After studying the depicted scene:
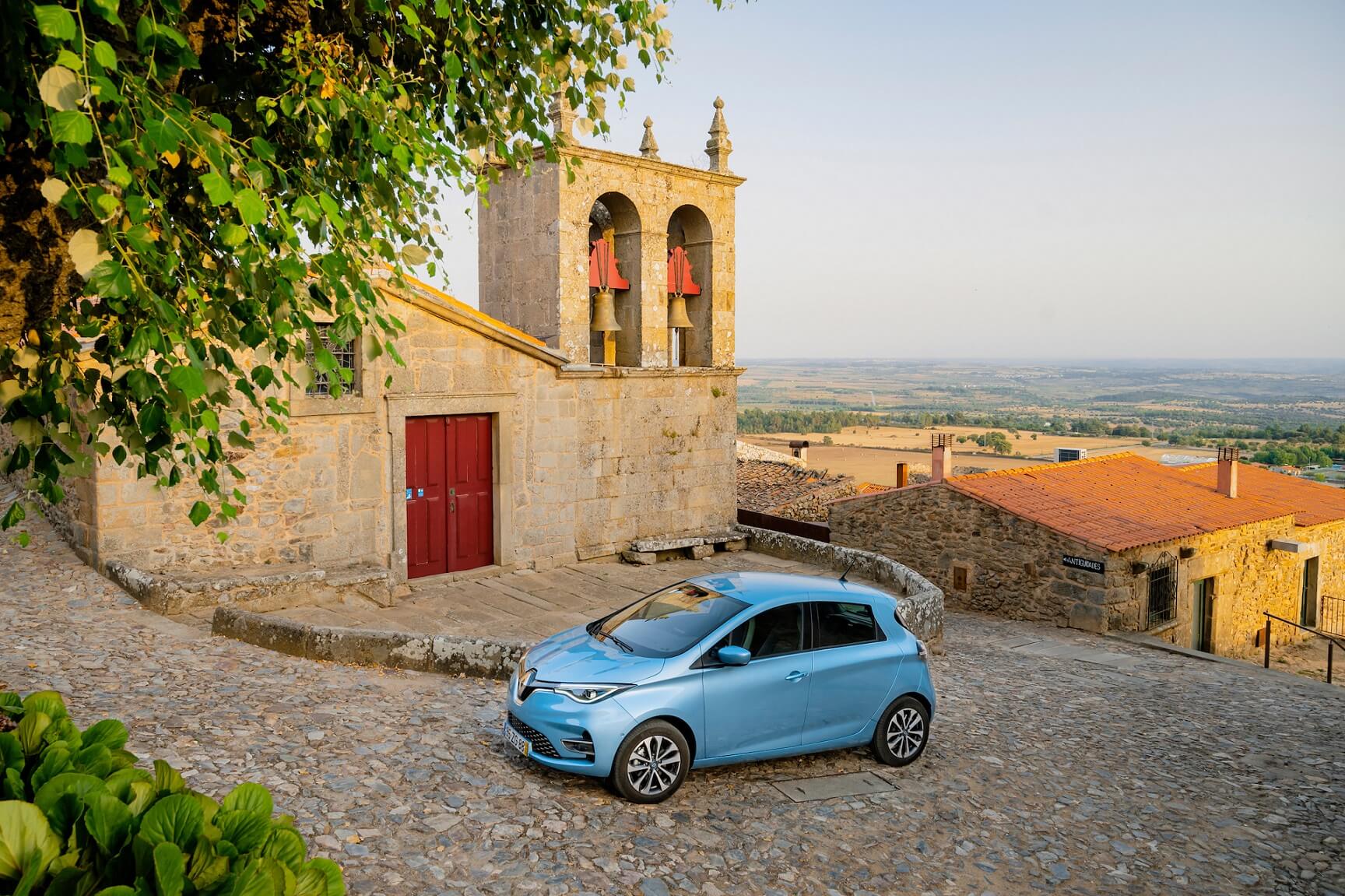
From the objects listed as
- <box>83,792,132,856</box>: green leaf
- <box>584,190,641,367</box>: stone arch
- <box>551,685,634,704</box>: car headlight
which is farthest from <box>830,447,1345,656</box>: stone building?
<box>83,792,132,856</box>: green leaf

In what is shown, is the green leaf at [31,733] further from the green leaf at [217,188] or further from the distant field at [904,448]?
the distant field at [904,448]

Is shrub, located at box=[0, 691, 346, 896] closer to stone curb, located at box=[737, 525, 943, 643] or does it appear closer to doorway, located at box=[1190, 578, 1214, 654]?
stone curb, located at box=[737, 525, 943, 643]

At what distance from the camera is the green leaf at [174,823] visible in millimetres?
3189

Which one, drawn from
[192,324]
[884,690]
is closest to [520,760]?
[884,690]

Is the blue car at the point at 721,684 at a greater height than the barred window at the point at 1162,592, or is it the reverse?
the blue car at the point at 721,684

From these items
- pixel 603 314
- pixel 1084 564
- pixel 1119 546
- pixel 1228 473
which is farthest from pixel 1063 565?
pixel 603 314

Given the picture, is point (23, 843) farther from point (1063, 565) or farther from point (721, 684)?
point (1063, 565)

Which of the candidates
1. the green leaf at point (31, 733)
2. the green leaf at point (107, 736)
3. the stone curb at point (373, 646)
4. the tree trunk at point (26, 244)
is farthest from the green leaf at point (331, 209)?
the stone curb at point (373, 646)

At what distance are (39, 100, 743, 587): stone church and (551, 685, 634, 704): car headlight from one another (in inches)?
241

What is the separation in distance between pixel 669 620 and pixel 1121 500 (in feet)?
63.9

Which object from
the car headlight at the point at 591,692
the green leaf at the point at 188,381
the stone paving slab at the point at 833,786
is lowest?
the stone paving slab at the point at 833,786

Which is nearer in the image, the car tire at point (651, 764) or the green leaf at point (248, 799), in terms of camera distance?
the green leaf at point (248, 799)

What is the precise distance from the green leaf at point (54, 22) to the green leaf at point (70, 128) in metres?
0.26

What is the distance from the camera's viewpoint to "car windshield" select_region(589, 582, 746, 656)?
7.69 m
